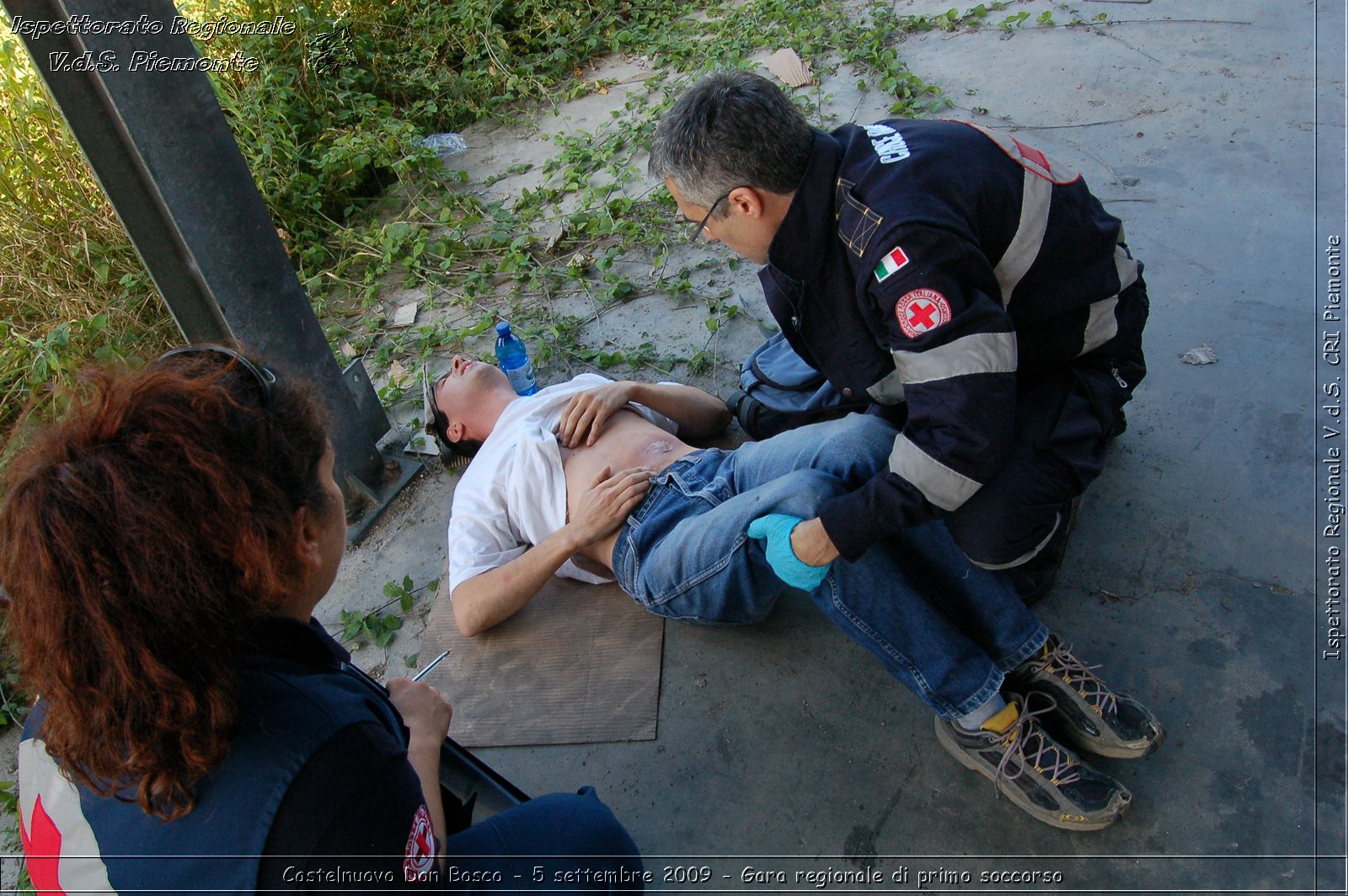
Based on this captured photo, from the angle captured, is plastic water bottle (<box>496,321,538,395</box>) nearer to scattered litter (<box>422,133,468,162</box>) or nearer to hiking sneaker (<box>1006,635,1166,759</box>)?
hiking sneaker (<box>1006,635,1166,759</box>)

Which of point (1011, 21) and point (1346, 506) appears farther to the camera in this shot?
point (1011, 21)

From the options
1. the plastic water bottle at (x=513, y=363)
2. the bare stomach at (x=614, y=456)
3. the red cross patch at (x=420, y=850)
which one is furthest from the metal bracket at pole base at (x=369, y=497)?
the red cross patch at (x=420, y=850)

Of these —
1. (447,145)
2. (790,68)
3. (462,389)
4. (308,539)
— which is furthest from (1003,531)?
(447,145)

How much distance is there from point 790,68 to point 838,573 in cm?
394

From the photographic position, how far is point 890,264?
1844 millimetres

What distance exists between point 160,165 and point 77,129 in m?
0.23

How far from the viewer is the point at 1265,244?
323 centimetres

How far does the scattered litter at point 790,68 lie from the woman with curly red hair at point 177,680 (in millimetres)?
4375

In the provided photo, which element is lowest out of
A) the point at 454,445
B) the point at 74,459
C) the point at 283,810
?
the point at 454,445

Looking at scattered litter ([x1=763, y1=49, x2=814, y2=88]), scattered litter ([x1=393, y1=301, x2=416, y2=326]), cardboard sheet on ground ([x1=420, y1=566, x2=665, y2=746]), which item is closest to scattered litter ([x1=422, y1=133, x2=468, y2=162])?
scattered litter ([x1=393, y1=301, x2=416, y2=326])

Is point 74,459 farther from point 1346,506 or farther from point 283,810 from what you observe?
point 1346,506

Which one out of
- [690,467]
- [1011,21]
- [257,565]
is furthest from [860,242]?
[1011,21]

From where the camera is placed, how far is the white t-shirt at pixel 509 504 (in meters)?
2.61

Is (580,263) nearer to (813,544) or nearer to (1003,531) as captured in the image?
(813,544)
